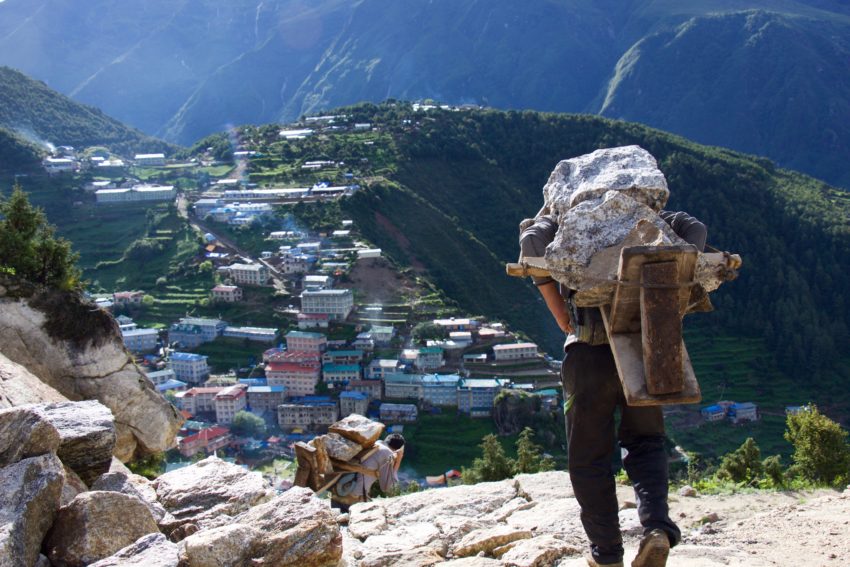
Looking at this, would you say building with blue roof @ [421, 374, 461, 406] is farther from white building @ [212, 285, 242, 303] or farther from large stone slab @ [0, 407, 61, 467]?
large stone slab @ [0, 407, 61, 467]

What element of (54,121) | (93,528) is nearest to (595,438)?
(93,528)

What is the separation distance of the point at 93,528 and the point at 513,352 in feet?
122

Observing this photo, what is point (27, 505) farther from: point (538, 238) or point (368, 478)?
point (368, 478)

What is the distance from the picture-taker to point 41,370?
23.6ft

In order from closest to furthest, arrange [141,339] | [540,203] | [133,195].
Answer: [141,339] → [133,195] → [540,203]

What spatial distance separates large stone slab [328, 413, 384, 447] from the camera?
7.34m

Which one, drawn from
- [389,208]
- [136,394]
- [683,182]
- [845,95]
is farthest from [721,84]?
[136,394]

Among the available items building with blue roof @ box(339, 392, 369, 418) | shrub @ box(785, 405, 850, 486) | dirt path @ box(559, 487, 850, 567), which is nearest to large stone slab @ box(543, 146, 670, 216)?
dirt path @ box(559, 487, 850, 567)

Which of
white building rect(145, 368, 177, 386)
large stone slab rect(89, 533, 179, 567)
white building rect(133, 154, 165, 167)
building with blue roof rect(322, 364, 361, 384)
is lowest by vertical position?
building with blue roof rect(322, 364, 361, 384)

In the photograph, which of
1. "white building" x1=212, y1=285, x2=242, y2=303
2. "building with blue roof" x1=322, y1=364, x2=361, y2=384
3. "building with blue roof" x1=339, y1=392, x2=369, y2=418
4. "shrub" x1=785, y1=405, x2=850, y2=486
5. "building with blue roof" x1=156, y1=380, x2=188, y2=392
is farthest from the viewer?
"white building" x1=212, y1=285, x2=242, y2=303

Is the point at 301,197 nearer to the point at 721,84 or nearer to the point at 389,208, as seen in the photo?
the point at 389,208

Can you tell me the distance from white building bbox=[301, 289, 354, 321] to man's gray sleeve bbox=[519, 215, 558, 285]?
131ft

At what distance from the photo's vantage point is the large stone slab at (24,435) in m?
3.75

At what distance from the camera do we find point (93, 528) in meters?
3.63
